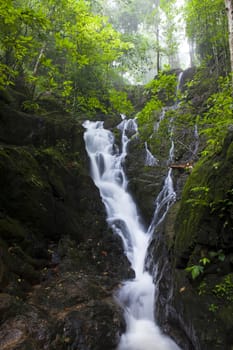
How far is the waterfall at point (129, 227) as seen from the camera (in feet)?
15.2

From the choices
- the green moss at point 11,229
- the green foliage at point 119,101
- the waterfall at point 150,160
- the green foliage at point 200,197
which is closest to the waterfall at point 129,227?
the waterfall at point 150,160

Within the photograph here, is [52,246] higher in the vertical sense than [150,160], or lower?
lower

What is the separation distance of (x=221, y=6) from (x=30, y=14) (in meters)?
7.07

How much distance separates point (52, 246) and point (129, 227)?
9.25 feet

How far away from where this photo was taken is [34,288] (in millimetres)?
4996

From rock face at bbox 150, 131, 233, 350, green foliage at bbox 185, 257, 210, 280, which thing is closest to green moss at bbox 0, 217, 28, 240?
rock face at bbox 150, 131, 233, 350

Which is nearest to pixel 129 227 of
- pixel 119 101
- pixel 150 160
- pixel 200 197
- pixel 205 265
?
pixel 150 160

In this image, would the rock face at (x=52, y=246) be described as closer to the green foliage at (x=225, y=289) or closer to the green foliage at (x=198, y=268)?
the green foliage at (x=198, y=268)

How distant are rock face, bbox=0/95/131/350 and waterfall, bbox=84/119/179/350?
0.33 m

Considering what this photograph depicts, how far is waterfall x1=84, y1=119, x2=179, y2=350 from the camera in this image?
15.2ft

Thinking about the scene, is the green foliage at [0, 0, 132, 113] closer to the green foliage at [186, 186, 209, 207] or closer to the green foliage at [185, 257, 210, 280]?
the green foliage at [186, 186, 209, 207]

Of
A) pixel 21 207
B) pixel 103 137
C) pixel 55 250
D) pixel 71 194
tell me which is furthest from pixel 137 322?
pixel 103 137

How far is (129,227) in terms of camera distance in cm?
847

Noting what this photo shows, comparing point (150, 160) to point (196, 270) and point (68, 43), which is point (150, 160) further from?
point (196, 270)
